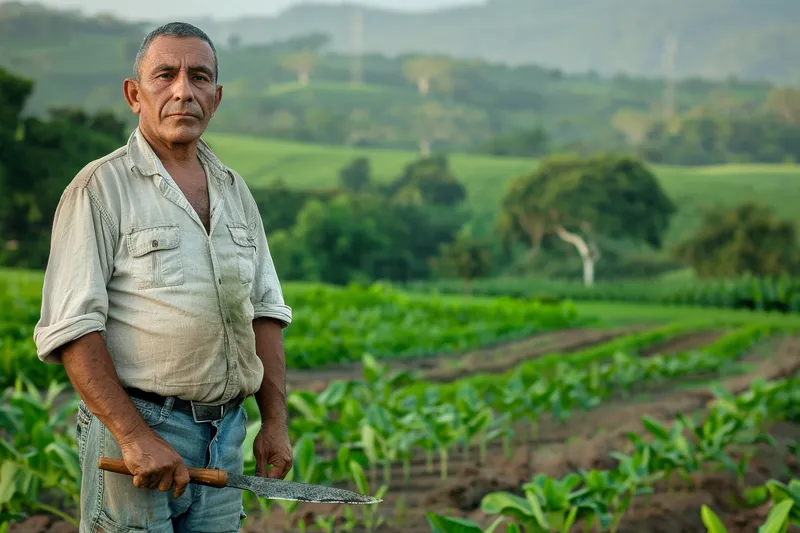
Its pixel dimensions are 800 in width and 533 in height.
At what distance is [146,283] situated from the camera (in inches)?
83.4

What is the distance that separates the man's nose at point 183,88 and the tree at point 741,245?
83.5 feet

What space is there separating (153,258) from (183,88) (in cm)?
34

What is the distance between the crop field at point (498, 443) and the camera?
156 inches

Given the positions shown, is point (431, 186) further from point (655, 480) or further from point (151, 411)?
point (151, 411)

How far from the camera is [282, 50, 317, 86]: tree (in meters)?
73.6

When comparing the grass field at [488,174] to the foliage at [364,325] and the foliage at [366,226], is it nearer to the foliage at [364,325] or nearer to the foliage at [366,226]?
the foliage at [366,226]

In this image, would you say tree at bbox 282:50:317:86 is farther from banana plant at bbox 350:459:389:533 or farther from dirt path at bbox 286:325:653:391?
banana plant at bbox 350:459:389:533

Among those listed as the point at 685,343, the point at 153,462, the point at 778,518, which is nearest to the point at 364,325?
the point at 685,343

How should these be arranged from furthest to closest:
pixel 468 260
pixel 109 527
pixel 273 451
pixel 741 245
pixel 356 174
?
pixel 356 174
pixel 741 245
pixel 468 260
pixel 273 451
pixel 109 527

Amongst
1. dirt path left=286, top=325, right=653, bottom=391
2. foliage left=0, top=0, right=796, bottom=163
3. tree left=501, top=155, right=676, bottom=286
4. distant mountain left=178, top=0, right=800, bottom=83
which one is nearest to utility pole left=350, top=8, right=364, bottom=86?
foliage left=0, top=0, right=796, bottom=163

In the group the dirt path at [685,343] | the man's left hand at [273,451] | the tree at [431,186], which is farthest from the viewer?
the tree at [431,186]

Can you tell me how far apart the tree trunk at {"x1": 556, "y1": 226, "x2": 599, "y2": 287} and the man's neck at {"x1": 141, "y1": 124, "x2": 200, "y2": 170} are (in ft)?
92.0

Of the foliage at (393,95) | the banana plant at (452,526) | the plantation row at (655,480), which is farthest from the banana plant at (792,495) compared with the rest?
the foliage at (393,95)

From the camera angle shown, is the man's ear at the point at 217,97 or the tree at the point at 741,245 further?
the tree at the point at 741,245
